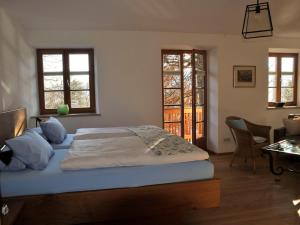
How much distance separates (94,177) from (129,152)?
1.40 feet

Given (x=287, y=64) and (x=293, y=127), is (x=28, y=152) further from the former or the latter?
(x=287, y=64)

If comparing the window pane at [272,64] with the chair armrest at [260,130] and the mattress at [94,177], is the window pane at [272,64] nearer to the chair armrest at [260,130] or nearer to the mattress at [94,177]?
the chair armrest at [260,130]

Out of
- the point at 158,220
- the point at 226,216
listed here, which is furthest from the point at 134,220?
the point at 226,216

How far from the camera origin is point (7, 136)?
2.93 meters

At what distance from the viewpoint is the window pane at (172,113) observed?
526 centimetres

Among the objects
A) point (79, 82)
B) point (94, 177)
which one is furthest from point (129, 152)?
point (79, 82)

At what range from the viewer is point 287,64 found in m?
5.89

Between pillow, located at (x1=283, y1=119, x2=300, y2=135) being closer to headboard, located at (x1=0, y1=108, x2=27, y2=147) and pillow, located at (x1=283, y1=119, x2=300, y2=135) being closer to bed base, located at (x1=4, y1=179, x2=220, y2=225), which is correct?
bed base, located at (x1=4, y1=179, x2=220, y2=225)

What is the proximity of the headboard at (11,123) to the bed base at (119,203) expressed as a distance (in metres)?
0.92

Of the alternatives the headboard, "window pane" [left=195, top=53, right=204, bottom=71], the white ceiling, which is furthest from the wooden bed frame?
"window pane" [left=195, top=53, right=204, bottom=71]

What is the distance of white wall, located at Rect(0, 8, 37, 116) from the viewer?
3246 millimetres

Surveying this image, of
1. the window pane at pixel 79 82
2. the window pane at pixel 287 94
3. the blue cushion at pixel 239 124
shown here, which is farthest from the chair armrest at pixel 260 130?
the window pane at pixel 79 82

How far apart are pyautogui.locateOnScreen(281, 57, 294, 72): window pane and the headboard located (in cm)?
530

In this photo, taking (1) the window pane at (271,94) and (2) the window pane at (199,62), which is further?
(1) the window pane at (271,94)
